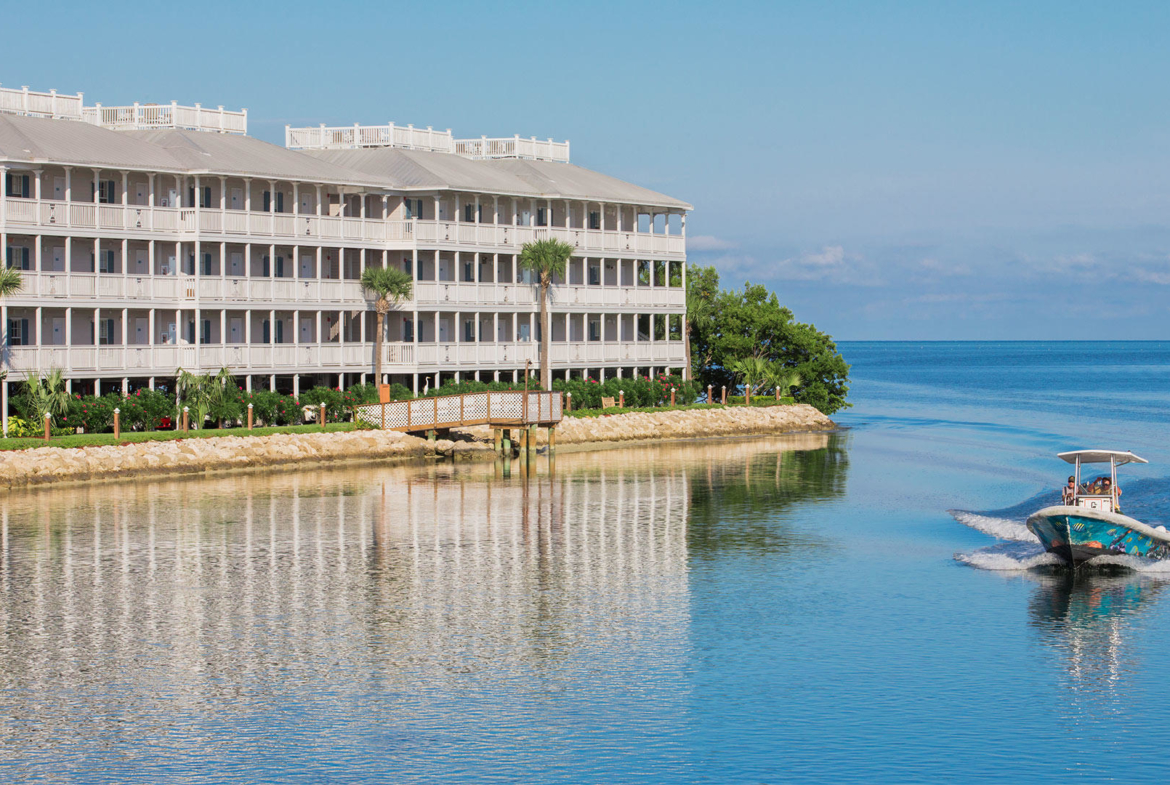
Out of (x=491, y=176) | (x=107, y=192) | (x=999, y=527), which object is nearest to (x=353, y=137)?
(x=491, y=176)

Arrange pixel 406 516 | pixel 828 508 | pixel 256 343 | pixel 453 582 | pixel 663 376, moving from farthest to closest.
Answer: pixel 663 376, pixel 256 343, pixel 828 508, pixel 406 516, pixel 453 582

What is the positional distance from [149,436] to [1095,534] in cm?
3343

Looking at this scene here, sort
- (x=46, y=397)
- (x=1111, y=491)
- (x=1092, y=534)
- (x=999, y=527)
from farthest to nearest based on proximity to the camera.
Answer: (x=46, y=397), (x=999, y=527), (x=1111, y=491), (x=1092, y=534)

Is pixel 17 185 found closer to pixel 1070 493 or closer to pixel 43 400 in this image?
pixel 43 400

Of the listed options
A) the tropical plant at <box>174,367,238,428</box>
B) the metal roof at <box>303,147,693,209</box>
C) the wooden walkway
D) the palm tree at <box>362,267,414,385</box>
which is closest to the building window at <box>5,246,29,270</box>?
the tropical plant at <box>174,367,238,428</box>

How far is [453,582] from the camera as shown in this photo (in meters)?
35.3

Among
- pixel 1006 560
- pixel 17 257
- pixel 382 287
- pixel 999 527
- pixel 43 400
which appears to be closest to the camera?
pixel 1006 560

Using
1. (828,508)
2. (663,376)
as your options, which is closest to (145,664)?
(828,508)

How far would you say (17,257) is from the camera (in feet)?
192

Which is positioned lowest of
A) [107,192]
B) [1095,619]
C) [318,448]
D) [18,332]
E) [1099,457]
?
[1095,619]

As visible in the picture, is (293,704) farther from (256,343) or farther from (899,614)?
(256,343)

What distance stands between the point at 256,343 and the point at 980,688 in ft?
150

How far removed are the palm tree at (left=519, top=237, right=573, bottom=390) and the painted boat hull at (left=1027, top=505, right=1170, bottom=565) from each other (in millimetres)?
40384

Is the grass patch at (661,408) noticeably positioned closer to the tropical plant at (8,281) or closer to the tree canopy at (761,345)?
the tree canopy at (761,345)
